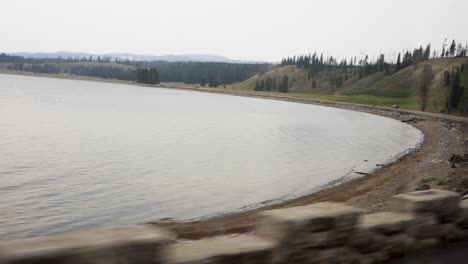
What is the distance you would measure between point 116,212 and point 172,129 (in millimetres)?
43049

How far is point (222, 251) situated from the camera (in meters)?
5.00

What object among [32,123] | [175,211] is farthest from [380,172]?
[32,123]

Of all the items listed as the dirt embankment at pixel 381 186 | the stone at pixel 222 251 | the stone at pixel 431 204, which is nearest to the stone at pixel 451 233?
the stone at pixel 431 204

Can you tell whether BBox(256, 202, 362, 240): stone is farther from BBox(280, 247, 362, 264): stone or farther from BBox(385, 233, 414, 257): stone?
BBox(385, 233, 414, 257): stone

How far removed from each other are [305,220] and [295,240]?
0.26 metres

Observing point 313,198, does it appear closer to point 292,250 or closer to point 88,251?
point 292,250

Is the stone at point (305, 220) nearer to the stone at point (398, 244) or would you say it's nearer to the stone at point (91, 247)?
the stone at point (398, 244)

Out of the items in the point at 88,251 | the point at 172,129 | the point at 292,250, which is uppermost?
the point at 88,251

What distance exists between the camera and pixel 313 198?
83.8ft

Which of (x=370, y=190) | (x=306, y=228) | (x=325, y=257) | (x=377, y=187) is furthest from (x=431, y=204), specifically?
(x=377, y=187)

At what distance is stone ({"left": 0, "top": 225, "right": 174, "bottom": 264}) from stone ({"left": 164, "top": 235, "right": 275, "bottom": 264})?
0.72 ft

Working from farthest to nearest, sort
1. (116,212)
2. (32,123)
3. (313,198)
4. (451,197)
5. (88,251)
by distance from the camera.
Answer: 1. (32,123)
2. (313,198)
3. (116,212)
4. (451,197)
5. (88,251)

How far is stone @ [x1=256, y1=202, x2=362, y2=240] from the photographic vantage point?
5.49 meters

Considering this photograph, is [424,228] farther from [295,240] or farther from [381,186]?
[381,186]
